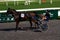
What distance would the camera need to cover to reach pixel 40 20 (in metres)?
17.9

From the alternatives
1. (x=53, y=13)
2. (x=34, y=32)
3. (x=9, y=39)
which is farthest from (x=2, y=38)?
(x=53, y=13)

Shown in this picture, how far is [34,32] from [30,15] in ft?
3.91

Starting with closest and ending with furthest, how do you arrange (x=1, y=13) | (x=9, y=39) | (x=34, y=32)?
(x=9, y=39), (x=34, y=32), (x=1, y=13)

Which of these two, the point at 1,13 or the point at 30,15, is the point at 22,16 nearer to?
the point at 30,15

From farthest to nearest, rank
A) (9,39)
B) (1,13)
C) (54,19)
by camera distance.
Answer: (54,19) < (1,13) < (9,39)

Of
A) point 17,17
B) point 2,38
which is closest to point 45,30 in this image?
point 17,17

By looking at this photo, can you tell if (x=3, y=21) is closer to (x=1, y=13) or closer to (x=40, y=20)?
(x=1, y=13)

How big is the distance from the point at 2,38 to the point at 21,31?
3126mm

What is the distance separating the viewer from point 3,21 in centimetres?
2348

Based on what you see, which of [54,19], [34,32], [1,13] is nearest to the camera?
[34,32]

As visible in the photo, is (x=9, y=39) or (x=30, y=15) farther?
(x=30, y=15)

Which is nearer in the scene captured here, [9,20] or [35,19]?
[35,19]

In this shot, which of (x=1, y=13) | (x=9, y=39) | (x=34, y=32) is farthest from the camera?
(x=1, y=13)

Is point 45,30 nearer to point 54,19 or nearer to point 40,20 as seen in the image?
point 40,20
